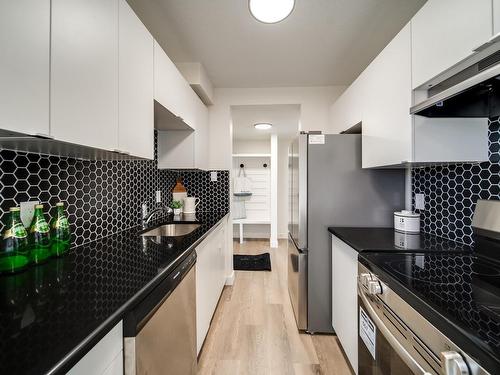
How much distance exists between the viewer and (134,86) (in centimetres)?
125

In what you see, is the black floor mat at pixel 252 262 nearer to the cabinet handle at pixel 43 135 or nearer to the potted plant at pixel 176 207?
the potted plant at pixel 176 207

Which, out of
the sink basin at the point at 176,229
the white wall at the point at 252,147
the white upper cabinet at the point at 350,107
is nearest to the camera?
the white upper cabinet at the point at 350,107

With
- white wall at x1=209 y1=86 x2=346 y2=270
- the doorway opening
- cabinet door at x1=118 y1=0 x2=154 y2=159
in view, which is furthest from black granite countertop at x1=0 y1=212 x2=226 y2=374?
Answer: the doorway opening

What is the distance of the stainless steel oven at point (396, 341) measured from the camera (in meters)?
0.61

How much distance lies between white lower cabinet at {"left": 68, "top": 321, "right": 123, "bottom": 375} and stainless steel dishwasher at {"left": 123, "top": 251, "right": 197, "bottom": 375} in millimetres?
20

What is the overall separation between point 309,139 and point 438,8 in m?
1.04

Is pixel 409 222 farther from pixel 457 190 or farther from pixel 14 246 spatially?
pixel 14 246

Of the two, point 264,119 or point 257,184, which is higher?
point 264,119

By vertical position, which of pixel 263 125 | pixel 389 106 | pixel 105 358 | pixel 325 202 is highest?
pixel 263 125

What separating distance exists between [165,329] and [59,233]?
0.68m

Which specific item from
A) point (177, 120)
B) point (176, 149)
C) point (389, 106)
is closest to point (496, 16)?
point (389, 106)

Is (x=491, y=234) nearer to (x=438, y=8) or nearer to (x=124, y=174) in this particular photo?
(x=438, y=8)

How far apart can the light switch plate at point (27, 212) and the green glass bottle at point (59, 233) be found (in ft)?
0.30

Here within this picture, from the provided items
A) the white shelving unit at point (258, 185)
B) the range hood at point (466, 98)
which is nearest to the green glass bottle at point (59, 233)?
the range hood at point (466, 98)
